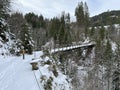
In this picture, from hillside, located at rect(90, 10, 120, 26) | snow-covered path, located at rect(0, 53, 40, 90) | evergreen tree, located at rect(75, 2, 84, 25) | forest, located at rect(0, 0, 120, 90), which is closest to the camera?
snow-covered path, located at rect(0, 53, 40, 90)

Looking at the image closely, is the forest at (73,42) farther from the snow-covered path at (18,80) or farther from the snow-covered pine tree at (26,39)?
the snow-covered path at (18,80)

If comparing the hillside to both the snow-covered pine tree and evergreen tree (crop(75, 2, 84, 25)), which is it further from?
the snow-covered pine tree

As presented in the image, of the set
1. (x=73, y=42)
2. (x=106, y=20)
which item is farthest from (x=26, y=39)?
(x=106, y=20)

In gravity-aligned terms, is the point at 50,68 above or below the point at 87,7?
below

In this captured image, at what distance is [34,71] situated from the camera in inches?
632

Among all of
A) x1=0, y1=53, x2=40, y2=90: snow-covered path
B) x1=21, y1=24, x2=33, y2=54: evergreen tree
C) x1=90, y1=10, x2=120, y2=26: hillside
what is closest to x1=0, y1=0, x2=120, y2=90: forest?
x1=21, y1=24, x2=33, y2=54: evergreen tree

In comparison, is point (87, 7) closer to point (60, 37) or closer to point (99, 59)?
point (60, 37)

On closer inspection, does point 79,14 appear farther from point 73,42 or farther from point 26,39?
point 26,39

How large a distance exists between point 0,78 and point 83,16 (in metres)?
72.5

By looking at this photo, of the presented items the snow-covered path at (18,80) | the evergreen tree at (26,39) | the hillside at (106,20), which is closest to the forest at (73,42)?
the evergreen tree at (26,39)

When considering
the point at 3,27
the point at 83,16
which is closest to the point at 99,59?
the point at 3,27

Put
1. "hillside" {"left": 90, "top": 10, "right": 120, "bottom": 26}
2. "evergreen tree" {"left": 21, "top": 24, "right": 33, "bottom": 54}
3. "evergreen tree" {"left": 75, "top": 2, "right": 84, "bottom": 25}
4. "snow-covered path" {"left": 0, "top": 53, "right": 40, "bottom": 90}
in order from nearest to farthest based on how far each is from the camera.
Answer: "snow-covered path" {"left": 0, "top": 53, "right": 40, "bottom": 90}, "evergreen tree" {"left": 21, "top": 24, "right": 33, "bottom": 54}, "evergreen tree" {"left": 75, "top": 2, "right": 84, "bottom": 25}, "hillside" {"left": 90, "top": 10, "right": 120, "bottom": 26}

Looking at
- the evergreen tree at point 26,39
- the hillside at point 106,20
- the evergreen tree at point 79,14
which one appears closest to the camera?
the evergreen tree at point 26,39

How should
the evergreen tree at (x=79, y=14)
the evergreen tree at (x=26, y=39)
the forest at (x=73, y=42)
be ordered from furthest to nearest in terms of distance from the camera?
the evergreen tree at (x=79, y=14) < the evergreen tree at (x=26, y=39) < the forest at (x=73, y=42)
